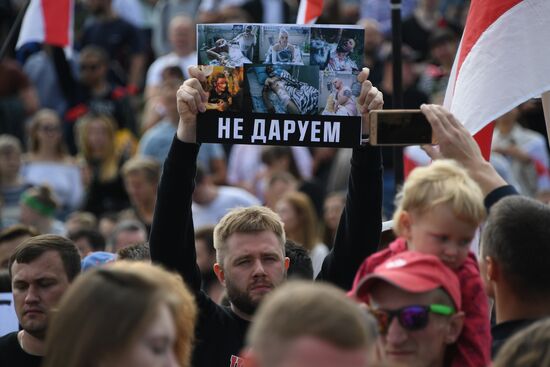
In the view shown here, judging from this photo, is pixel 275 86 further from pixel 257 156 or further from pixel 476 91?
pixel 257 156

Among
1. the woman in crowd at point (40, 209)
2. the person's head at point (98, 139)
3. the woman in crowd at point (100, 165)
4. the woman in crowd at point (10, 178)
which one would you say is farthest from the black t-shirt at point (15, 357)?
the person's head at point (98, 139)

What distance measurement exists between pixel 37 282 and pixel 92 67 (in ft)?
29.3

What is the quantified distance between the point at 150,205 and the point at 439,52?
414 cm

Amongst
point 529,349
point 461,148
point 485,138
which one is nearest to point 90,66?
point 485,138

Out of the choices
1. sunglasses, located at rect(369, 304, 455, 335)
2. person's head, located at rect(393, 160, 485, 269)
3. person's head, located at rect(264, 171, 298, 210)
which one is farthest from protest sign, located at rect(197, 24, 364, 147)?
person's head, located at rect(264, 171, 298, 210)

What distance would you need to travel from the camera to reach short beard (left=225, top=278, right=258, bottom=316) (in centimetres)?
551

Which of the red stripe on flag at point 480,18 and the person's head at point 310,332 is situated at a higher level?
the red stripe on flag at point 480,18

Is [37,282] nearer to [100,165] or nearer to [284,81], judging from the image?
[284,81]

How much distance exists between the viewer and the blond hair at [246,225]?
564 cm

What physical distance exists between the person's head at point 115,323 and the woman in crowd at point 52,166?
900 centimetres

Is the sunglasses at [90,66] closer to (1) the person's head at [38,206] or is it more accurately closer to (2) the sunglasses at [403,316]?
(1) the person's head at [38,206]

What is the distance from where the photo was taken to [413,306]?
4.04 metres

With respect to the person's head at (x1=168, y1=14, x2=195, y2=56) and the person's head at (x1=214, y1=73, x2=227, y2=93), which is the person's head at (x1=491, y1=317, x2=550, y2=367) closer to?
the person's head at (x1=214, y1=73, x2=227, y2=93)

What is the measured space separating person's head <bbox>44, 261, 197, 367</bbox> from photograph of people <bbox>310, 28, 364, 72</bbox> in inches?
72.8
